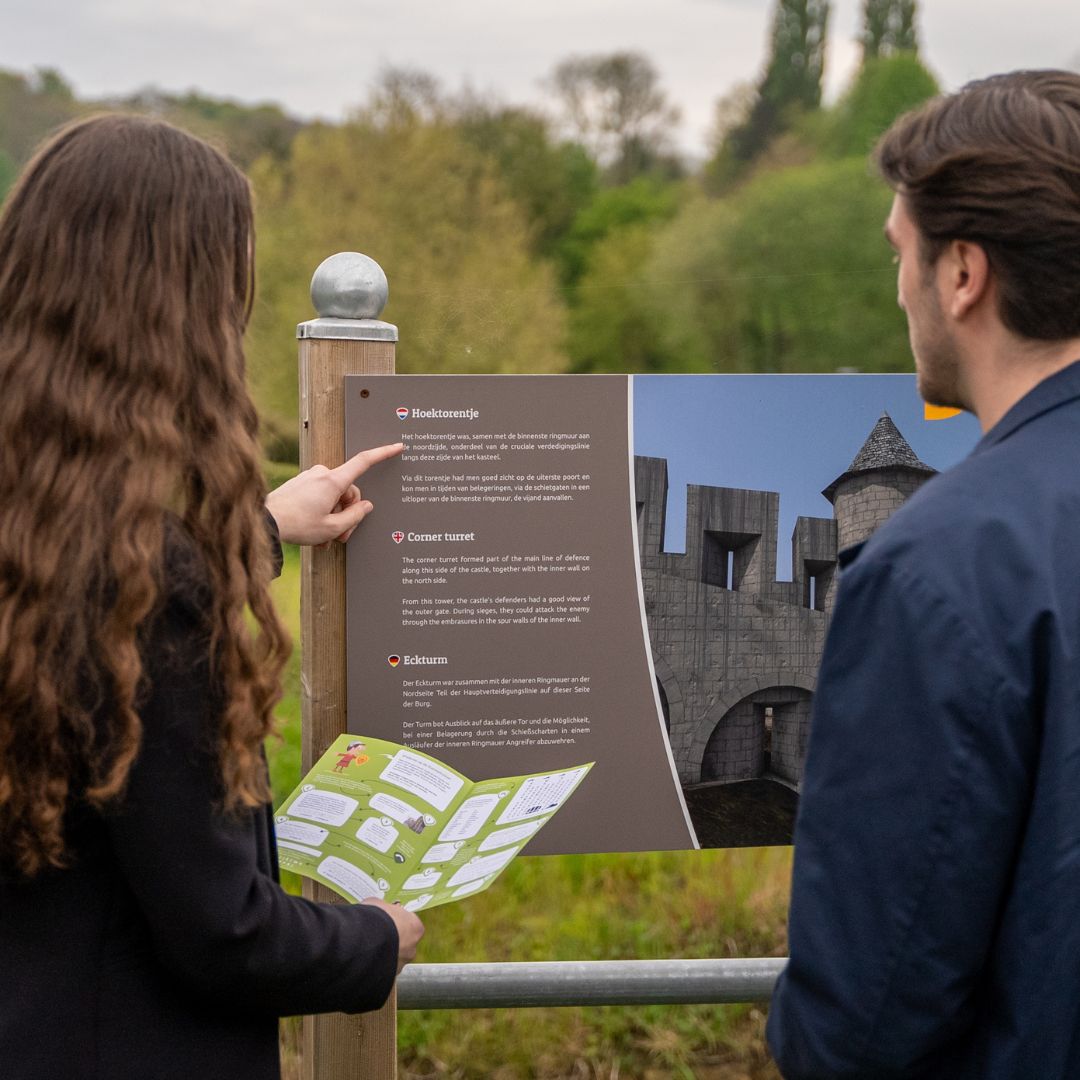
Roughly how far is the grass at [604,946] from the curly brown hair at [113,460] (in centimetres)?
165

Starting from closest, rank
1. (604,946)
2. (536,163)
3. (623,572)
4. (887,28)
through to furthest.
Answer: (623,572) → (604,946) → (536,163) → (887,28)

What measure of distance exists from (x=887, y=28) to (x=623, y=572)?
46.8 metres

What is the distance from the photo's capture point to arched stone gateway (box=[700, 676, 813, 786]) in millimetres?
2359

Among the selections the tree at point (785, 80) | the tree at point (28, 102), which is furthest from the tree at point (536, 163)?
the tree at point (28, 102)

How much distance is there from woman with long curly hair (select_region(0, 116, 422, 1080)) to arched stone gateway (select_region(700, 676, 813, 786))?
1.09 metres

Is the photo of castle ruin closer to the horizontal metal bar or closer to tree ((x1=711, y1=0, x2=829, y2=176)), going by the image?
the horizontal metal bar

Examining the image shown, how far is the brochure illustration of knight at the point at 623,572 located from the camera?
2.19 meters

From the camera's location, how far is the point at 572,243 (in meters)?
38.1

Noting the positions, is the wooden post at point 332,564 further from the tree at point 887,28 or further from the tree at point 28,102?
the tree at point 887,28

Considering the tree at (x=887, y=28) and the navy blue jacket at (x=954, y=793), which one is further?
the tree at (x=887, y=28)

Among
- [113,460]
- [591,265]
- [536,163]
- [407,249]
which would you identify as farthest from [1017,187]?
[536,163]

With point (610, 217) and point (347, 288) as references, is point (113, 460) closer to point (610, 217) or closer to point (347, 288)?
point (347, 288)

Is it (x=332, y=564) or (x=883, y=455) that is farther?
(x=883, y=455)

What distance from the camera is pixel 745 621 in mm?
2367
